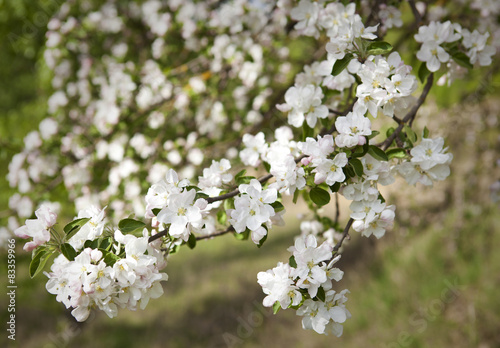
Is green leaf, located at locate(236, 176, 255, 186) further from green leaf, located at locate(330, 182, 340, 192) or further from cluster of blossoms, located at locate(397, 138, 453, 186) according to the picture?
cluster of blossoms, located at locate(397, 138, 453, 186)

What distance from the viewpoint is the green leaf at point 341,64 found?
3.75ft

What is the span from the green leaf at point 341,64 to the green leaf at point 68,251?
0.83 metres

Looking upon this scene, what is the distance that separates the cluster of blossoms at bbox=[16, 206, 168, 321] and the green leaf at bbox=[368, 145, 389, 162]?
613 millimetres

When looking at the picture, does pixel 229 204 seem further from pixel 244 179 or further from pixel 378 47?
pixel 378 47

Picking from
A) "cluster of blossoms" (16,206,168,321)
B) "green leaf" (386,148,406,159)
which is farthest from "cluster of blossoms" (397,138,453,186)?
"cluster of blossoms" (16,206,168,321)

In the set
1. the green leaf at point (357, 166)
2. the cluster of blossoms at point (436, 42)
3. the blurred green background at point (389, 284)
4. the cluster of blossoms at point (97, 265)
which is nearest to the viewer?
the cluster of blossoms at point (97, 265)

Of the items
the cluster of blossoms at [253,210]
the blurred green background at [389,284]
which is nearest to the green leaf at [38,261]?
the cluster of blossoms at [253,210]

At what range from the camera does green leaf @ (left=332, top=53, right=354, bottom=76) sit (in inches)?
44.9

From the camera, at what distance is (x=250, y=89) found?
9.14 feet

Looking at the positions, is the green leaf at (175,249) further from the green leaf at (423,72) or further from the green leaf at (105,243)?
the green leaf at (423,72)

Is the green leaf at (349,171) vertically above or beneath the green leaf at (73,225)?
beneath

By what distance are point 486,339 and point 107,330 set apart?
3923 mm

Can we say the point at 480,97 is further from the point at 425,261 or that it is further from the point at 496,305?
the point at 425,261

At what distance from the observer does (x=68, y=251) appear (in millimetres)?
984
